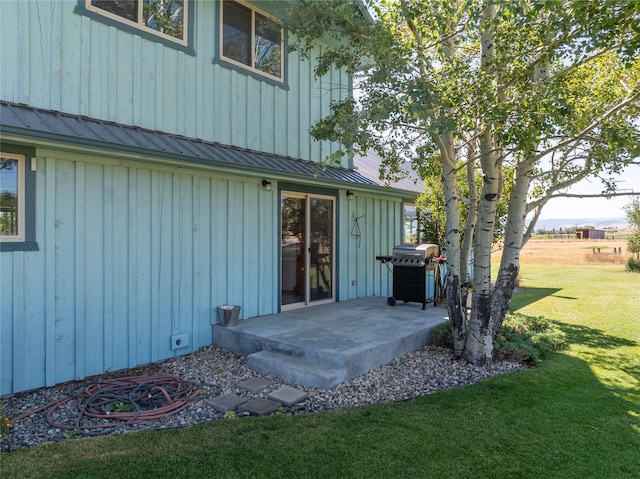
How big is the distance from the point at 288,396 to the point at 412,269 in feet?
12.7

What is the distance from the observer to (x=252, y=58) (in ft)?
22.2

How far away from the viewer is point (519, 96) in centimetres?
421

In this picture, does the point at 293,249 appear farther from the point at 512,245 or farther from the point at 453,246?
the point at 512,245

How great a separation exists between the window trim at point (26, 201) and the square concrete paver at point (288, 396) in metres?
2.85

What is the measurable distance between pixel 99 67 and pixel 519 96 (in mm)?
4625

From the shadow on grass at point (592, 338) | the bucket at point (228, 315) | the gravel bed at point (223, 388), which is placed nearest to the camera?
the gravel bed at point (223, 388)

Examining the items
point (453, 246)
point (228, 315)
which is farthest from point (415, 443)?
point (228, 315)

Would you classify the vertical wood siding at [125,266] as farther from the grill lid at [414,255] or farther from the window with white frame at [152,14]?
the grill lid at [414,255]

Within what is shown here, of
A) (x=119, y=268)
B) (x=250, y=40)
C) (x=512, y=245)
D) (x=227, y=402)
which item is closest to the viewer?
(x=227, y=402)

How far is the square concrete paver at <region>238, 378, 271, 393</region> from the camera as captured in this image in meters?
4.44

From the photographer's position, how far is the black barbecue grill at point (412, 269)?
720cm

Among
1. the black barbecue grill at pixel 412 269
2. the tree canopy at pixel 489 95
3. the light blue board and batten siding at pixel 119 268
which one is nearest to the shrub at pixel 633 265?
the black barbecue grill at pixel 412 269

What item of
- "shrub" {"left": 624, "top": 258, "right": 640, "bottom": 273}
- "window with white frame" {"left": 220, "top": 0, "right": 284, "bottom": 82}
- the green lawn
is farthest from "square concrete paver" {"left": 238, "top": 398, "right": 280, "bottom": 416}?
"shrub" {"left": 624, "top": 258, "right": 640, "bottom": 273}

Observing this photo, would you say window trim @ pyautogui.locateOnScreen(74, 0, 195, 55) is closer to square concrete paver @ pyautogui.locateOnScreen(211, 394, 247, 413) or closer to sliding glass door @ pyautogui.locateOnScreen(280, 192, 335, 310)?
sliding glass door @ pyautogui.locateOnScreen(280, 192, 335, 310)
